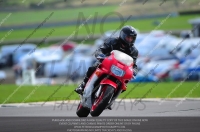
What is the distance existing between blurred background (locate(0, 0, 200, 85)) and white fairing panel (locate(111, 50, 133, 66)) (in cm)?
1490

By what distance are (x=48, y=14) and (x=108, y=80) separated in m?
26.8

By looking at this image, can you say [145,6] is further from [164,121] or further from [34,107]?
[164,121]

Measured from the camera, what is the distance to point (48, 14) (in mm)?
38969

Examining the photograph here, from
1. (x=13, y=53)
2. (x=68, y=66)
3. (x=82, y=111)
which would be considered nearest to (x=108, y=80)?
(x=82, y=111)

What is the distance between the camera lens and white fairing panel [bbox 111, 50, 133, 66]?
12.6 meters

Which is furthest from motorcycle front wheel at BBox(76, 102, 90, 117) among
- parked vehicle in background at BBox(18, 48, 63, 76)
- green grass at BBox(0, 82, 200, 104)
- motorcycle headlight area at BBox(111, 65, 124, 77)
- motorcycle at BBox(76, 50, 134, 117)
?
parked vehicle in background at BBox(18, 48, 63, 76)

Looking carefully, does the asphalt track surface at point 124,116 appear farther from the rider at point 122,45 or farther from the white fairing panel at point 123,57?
the white fairing panel at point 123,57

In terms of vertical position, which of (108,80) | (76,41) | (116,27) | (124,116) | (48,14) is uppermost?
(108,80)

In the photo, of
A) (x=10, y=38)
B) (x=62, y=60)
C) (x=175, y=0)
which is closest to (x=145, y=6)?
(x=175, y=0)

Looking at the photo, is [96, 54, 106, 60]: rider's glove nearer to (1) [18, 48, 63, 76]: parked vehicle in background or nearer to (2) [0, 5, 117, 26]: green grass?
(2) [0, 5, 117, 26]: green grass

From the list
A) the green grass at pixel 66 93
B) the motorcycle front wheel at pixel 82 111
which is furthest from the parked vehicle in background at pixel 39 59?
the motorcycle front wheel at pixel 82 111

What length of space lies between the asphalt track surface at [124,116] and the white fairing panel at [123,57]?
103 centimetres

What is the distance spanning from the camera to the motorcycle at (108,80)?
12.5m

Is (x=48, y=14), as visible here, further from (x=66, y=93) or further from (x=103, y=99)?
(x=103, y=99)
